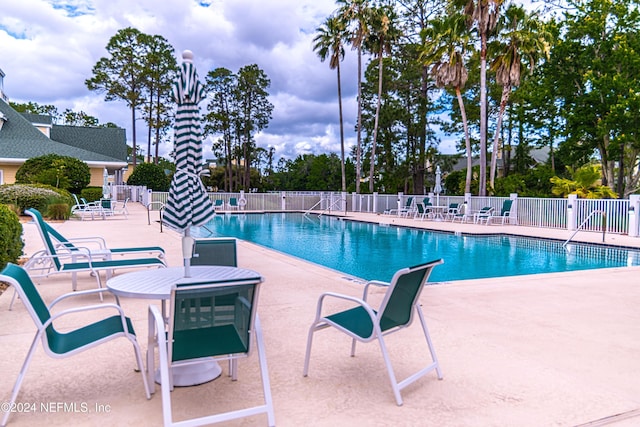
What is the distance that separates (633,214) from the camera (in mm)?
13188

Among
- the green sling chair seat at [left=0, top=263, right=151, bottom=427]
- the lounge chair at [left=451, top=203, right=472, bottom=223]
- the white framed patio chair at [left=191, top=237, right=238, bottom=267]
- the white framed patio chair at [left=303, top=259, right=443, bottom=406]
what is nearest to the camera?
the green sling chair seat at [left=0, top=263, right=151, bottom=427]

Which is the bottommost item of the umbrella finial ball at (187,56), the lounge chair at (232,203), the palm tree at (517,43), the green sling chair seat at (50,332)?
the green sling chair seat at (50,332)

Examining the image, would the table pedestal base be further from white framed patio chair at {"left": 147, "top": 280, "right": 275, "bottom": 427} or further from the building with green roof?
the building with green roof

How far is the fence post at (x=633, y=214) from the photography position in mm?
13048

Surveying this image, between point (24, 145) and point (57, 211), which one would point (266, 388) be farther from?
point (24, 145)

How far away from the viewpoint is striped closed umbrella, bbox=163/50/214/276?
10.6 ft

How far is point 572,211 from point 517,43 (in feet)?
30.4

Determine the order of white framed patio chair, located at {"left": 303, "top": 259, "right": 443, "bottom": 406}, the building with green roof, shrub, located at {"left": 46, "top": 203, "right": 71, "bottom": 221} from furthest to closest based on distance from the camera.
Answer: the building with green roof < shrub, located at {"left": 46, "top": 203, "right": 71, "bottom": 221} < white framed patio chair, located at {"left": 303, "top": 259, "right": 443, "bottom": 406}

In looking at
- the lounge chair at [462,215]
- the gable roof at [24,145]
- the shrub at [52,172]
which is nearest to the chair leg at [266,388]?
the lounge chair at [462,215]

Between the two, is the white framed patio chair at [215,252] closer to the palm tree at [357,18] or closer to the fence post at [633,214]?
the fence post at [633,214]

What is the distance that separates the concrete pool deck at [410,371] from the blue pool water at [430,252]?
138 inches

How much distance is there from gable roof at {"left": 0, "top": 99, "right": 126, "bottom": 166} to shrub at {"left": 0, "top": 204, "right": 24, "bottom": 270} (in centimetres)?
1928

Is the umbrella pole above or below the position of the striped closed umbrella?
below

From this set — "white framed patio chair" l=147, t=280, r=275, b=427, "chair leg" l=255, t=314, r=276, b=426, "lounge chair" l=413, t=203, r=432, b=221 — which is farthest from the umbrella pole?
"lounge chair" l=413, t=203, r=432, b=221
